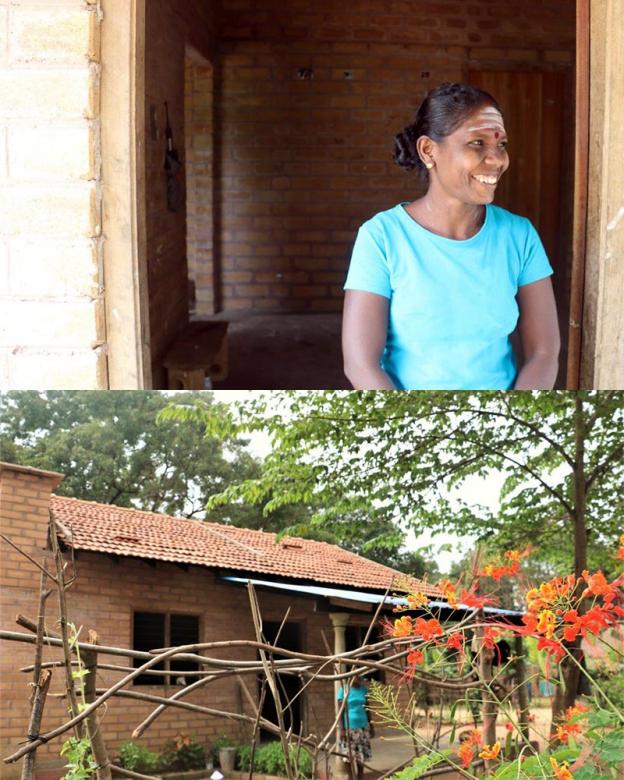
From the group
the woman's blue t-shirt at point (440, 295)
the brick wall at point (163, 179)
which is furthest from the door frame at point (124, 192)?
the brick wall at point (163, 179)

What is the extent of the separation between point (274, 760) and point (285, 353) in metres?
5.69

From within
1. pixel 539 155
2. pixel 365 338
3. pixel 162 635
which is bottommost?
pixel 162 635

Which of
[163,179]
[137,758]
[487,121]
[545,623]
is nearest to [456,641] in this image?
[545,623]

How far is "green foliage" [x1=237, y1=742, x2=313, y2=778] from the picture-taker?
1.79m

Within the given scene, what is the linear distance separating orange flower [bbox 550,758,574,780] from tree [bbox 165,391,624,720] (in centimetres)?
36

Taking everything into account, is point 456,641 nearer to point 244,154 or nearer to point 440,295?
point 440,295

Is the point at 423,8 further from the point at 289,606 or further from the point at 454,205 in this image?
the point at 289,606

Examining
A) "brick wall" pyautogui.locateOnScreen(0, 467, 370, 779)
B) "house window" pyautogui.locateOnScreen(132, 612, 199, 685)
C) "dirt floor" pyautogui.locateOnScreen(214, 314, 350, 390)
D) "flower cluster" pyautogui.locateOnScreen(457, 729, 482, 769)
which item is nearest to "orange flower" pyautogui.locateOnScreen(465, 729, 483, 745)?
"flower cluster" pyautogui.locateOnScreen(457, 729, 482, 769)

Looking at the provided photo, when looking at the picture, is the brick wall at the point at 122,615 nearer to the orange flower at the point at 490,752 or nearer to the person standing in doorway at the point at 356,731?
the person standing in doorway at the point at 356,731

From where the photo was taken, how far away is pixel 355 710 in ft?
6.04

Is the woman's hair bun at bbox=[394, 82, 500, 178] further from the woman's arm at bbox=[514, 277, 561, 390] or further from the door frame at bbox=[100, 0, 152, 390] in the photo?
the door frame at bbox=[100, 0, 152, 390]

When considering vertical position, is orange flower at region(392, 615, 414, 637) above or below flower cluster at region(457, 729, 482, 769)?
above

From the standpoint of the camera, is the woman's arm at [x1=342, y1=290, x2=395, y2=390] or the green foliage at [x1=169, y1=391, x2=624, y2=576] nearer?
the green foliage at [x1=169, y1=391, x2=624, y2=576]

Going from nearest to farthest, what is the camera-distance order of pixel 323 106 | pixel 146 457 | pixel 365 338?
pixel 146 457 < pixel 365 338 < pixel 323 106
